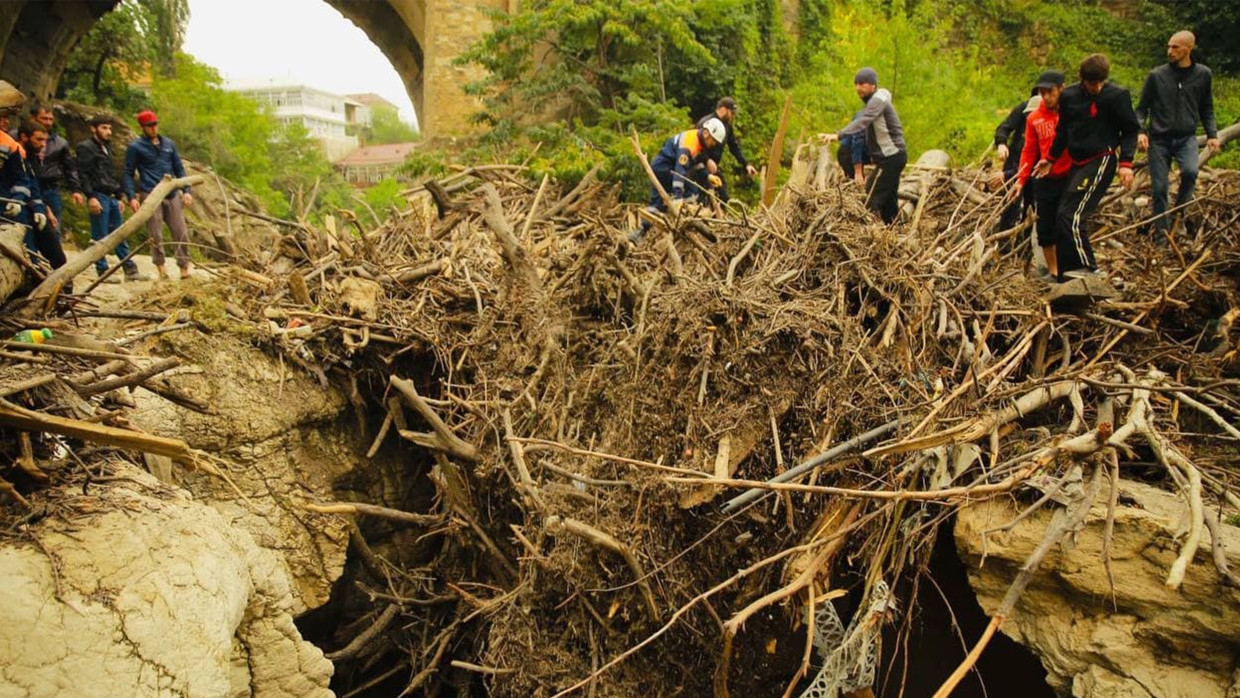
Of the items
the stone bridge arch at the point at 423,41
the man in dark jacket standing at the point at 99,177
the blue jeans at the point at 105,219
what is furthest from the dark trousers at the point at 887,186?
the stone bridge arch at the point at 423,41

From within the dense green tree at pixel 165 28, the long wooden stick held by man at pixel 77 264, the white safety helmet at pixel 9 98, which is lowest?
the long wooden stick held by man at pixel 77 264

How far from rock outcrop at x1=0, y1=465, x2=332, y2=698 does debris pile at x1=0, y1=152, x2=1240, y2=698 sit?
0.29 metres

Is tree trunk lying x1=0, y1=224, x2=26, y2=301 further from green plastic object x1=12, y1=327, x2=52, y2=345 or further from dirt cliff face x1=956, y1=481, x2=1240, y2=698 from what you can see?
dirt cliff face x1=956, y1=481, x2=1240, y2=698

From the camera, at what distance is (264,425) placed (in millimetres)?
5180

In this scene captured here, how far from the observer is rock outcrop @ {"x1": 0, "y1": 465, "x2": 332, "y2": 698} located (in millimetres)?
2285

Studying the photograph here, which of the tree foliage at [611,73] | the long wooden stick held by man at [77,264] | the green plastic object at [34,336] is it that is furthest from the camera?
the tree foliage at [611,73]

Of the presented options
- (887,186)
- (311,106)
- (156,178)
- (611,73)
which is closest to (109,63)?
(611,73)

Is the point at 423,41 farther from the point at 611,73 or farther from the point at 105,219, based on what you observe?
the point at 105,219

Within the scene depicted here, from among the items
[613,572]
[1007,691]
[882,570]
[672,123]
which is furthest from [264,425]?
[672,123]

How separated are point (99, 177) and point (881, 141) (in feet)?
22.6

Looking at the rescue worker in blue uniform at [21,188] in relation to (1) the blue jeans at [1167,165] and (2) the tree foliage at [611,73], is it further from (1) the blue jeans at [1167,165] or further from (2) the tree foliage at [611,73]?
(1) the blue jeans at [1167,165]

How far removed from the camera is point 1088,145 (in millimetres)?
4852

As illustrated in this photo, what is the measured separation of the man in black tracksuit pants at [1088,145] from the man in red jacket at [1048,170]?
2.4 inches

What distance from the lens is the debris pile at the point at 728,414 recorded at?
3.61 meters
